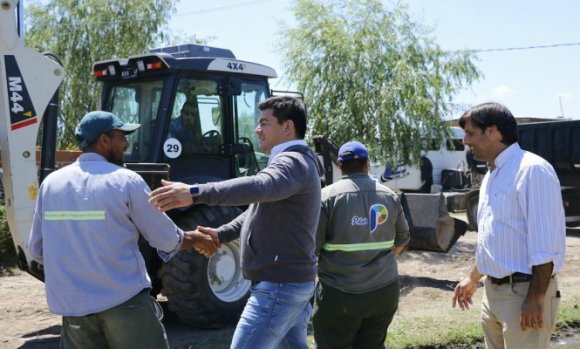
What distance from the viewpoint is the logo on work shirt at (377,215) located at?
459cm

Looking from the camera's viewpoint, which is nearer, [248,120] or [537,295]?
[537,295]

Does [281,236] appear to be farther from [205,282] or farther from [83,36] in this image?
[83,36]

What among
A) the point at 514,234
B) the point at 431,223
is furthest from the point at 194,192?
the point at 431,223

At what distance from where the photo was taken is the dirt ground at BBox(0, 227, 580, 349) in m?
6.66

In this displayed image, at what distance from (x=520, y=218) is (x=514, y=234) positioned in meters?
0.08

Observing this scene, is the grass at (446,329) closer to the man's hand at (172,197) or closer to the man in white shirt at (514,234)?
the man in white shirt at (514,234)

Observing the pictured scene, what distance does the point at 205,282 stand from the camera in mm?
6875

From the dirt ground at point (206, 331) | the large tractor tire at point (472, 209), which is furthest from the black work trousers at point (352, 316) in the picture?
the large tractor tire at point (472, 209)

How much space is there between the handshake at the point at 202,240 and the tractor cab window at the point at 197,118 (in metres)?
3.31

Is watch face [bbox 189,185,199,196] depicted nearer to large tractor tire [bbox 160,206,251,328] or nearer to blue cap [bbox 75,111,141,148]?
blue cap [bbox 75,111,141,148]

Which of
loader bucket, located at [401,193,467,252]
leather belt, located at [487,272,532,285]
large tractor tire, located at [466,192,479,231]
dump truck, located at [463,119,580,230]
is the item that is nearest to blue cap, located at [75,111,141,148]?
leather belt, located at [487,272,532,285]

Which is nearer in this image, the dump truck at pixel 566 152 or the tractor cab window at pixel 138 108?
the tractor cab window at pixel 138 108

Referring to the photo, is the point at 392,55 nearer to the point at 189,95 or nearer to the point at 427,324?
the point at 189,95

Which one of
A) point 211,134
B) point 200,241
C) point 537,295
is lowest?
point 537,295
